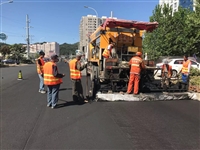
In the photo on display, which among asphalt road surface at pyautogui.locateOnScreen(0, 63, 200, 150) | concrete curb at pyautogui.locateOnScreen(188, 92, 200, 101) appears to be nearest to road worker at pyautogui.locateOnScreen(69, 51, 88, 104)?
asphalt road surface at pyautogui.locateOnScreen(0, 63, 200, 150)

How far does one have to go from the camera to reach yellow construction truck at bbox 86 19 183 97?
8.15 metres

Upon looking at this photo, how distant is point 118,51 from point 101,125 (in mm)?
5050

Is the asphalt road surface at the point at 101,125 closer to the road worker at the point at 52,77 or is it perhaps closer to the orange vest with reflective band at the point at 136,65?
the road worker at the point at 52,77

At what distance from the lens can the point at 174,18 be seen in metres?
28.8

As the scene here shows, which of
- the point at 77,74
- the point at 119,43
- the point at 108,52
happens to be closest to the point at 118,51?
the point at 119,43

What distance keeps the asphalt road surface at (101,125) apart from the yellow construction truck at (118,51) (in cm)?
116

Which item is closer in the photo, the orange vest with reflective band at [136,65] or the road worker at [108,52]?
the orange vest with reflective band at [136,65]

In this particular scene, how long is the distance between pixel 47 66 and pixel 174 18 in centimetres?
2564

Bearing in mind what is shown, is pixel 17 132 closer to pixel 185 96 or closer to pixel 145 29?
pixel 185 96

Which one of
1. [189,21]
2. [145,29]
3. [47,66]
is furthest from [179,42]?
[47,66]

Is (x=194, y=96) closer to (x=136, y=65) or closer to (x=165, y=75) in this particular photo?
(x=165, y=75)

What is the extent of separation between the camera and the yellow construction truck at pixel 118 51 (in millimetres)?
8148

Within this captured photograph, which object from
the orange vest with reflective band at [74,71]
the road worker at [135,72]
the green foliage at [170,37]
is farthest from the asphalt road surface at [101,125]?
the green foliage at [170,37]

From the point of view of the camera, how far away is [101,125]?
5227 millimetres
